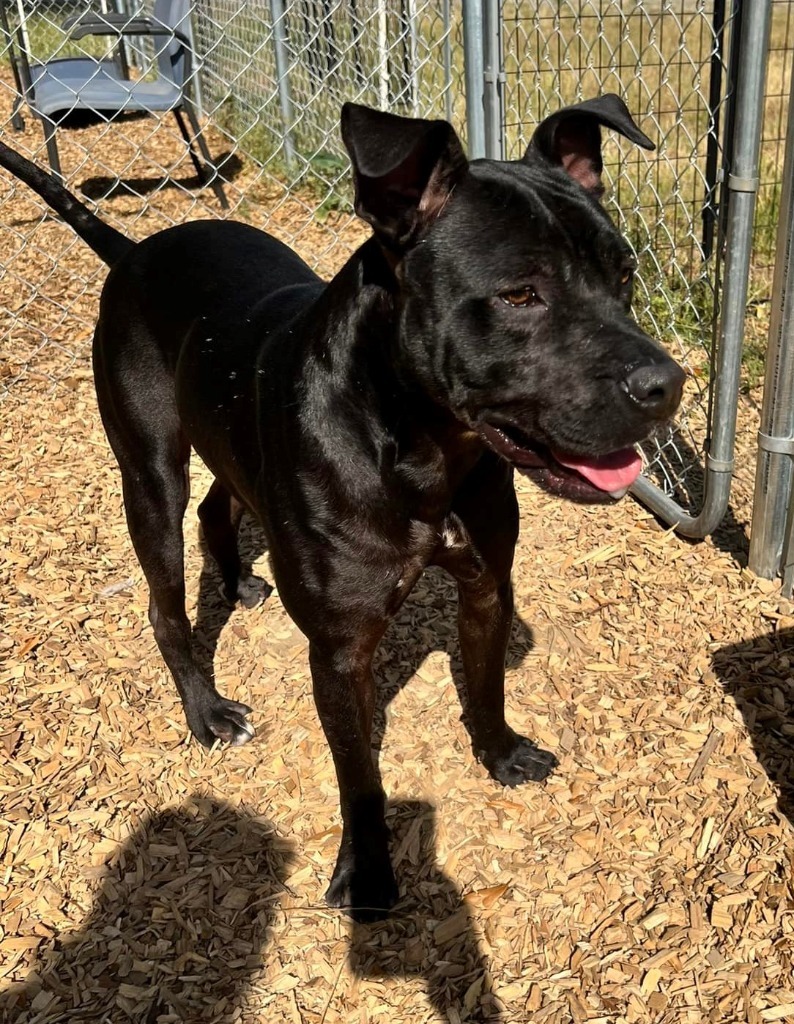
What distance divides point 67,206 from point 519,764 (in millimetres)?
2286

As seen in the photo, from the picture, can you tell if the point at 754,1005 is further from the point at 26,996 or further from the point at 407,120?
the point at 407,120

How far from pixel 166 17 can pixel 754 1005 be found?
8.08 metres

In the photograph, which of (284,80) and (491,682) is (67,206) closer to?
(491,682)

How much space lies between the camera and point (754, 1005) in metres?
2.40

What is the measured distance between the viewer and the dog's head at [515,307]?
6.68 ft

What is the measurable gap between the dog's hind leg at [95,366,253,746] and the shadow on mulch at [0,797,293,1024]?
0.34 metres

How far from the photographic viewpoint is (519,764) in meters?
3.10

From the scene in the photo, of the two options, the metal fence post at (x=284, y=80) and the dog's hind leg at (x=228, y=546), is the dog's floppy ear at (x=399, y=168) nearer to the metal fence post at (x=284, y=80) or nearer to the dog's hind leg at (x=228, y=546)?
the dog's hind leg at (x=228, y=546)

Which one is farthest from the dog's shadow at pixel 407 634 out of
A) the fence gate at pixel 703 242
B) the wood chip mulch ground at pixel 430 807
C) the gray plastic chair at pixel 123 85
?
the gray plastic chair at pixel 123 85

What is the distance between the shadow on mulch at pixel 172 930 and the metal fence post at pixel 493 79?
288 centimetres

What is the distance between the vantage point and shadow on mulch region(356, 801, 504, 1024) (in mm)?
2496

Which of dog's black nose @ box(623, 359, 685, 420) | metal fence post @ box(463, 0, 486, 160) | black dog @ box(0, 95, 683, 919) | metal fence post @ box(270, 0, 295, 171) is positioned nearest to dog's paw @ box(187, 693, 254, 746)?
black dog @ box(0, 95, 683, 919)

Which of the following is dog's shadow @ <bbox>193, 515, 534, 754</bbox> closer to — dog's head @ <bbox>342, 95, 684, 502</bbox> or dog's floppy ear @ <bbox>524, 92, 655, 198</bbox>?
dog's head @ <bbox>342, 95, 684, 502</bbox>

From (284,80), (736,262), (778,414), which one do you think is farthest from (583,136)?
(284,80)
